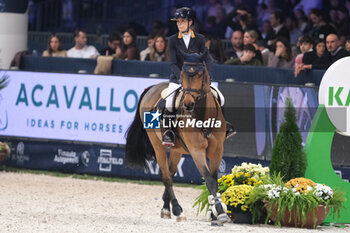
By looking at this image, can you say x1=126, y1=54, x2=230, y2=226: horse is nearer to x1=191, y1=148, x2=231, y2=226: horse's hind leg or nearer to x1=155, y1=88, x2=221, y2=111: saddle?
x1=191, y1=148, x2=231, y2=226: horse's hind leg

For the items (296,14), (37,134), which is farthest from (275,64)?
(37,134)

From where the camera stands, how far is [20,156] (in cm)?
1734

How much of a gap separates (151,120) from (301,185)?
2.42 metres

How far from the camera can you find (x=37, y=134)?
16922 mm

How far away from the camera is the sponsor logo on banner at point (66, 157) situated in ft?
55.1

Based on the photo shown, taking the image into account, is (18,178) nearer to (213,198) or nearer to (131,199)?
(131,199)

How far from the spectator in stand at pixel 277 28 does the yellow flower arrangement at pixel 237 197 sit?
666cm

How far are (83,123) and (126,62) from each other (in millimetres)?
1505

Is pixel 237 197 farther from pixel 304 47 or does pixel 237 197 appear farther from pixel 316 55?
pixel 304 47

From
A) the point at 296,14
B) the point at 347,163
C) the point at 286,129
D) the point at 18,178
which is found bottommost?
the point at 18,178

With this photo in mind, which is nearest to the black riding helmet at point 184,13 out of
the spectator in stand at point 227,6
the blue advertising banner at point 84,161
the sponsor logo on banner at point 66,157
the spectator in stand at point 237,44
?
the blue advertising banner at point 84,161

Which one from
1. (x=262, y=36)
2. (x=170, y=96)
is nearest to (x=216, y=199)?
(x=170, y=96)

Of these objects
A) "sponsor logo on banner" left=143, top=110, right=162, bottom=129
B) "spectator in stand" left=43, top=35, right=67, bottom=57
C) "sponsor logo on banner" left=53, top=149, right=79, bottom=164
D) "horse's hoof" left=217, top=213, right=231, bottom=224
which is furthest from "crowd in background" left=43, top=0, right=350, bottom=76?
"horse's hoof" left=217, top=213, right=231, bottom=224

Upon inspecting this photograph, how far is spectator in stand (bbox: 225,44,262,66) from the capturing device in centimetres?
1566
